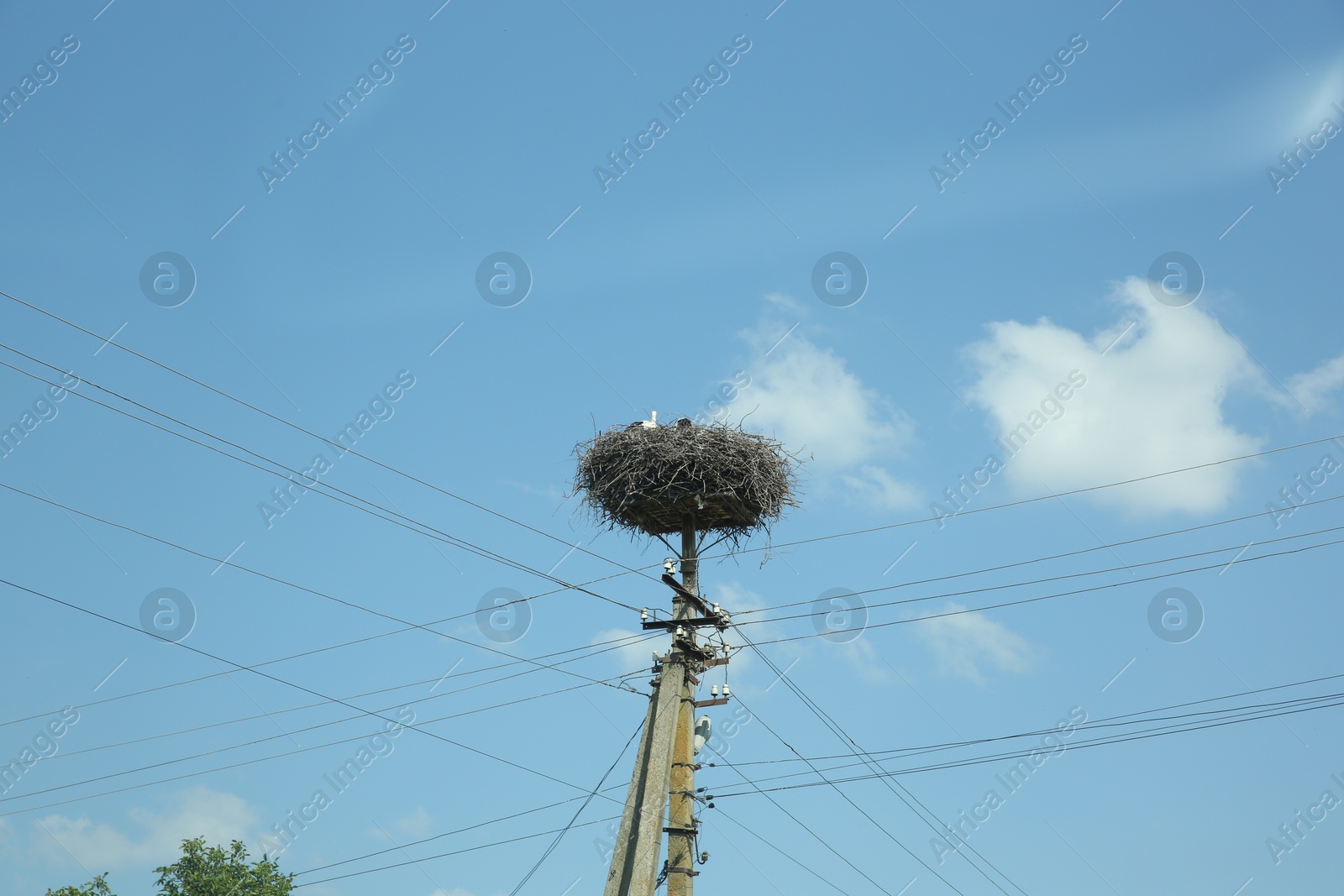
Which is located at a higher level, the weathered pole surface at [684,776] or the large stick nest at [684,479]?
the large stick nest at [684,479]

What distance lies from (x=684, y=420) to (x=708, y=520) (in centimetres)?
153

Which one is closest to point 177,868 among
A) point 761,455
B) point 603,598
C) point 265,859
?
point 265,859

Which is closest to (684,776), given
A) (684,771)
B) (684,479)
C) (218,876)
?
(684,771)

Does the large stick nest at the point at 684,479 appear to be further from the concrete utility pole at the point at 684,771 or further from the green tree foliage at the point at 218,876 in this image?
the green tree foliage at the point at 218,876

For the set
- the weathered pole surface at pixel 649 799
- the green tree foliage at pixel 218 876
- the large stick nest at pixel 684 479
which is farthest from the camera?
the green tree foliage at pixel 218 876

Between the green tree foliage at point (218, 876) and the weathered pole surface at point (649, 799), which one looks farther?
the green tree foliage at point (218, 876)

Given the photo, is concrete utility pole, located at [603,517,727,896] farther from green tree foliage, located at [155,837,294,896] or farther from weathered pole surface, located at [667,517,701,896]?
green tree foliage, located at [155,837,294,896]

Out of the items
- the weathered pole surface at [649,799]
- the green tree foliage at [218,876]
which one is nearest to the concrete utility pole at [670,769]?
the weathered pole surface at [649,799]

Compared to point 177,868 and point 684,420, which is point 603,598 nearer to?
point 684,420

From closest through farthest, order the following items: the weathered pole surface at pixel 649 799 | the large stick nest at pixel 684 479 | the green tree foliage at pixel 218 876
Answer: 1. the weathered pole surface at pixel 649 799
2. the large stick nest at pixel 684 479
3. the green tree foliage at pixel 218 876

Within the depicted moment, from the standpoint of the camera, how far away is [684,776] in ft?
52.1

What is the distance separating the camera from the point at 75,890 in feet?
92.7

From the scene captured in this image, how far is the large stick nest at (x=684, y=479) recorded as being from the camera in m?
17.4

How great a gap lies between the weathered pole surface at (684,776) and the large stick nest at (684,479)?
0.99 m
